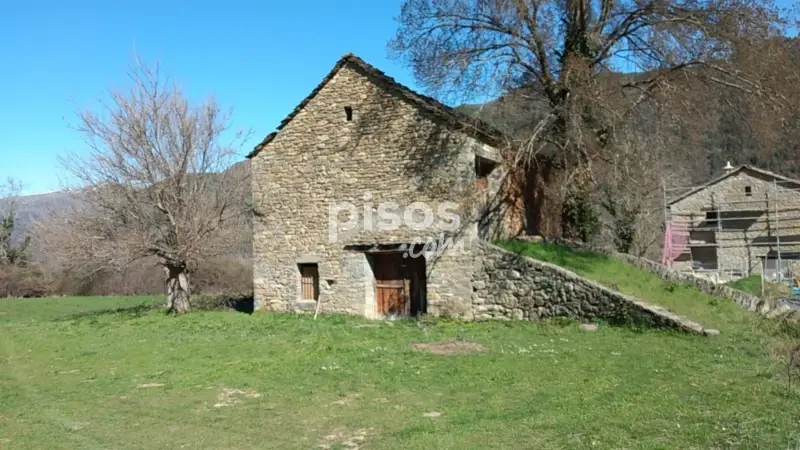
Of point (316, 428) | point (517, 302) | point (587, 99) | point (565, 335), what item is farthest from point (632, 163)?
point (316, 428)

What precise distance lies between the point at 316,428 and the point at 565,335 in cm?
723

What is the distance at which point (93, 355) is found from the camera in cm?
1243

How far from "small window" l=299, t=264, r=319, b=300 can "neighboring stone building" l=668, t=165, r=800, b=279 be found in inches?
944

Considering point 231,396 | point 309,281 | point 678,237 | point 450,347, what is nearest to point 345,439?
point 231,396

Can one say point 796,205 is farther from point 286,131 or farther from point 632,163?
point 286,131

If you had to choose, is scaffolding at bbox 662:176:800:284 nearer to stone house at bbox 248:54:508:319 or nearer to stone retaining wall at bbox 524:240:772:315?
stone retaining wall at bbox 524:240:772:315

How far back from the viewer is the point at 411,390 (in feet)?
26.7

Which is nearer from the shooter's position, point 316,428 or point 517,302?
point 316,428

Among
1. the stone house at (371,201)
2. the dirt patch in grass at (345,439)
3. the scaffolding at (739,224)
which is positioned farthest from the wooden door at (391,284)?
the scaffolding at (739,224)

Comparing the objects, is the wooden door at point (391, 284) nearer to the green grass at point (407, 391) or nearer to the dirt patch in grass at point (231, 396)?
the green grass at point (407, 391)

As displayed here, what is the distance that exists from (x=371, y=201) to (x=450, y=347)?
21.5ft

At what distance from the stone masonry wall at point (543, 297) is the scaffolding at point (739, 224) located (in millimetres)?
20907

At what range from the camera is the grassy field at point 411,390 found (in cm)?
593

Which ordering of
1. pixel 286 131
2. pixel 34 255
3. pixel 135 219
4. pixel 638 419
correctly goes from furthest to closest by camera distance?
1. pixel 34 255
2. pixel 135 219
3. pixel 286 131
4. pixel 638 419
